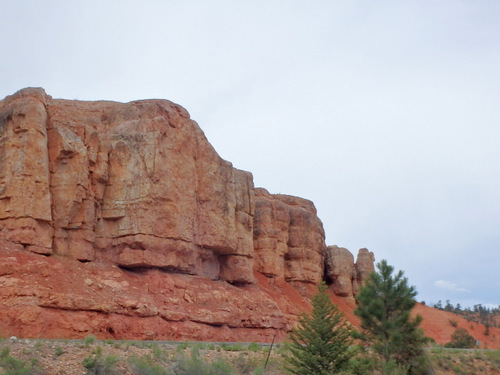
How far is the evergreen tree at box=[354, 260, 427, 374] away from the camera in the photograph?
2455 cm

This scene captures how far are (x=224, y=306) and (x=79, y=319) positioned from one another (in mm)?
10198

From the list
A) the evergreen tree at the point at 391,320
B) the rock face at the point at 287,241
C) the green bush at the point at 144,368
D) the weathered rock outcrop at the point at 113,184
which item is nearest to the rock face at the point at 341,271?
the rock face at the point at 287,241

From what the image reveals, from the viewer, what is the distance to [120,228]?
32562mm

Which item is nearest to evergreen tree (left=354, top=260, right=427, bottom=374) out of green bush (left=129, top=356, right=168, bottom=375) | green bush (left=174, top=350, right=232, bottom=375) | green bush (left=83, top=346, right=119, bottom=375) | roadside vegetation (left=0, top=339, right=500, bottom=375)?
roadside vegetation (left=0, top=339, right=500, bottom=375)

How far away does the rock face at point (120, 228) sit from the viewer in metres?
27.0

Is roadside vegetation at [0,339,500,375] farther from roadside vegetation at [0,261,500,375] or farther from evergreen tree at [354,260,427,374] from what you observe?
evergreen tree at [354,260,427,374]

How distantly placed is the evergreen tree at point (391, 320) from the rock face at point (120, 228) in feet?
32.4

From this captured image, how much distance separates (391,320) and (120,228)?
15.3 m

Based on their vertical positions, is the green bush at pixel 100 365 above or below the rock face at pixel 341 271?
below

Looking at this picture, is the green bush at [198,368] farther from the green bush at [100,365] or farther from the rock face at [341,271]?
the rock face at [341,271]

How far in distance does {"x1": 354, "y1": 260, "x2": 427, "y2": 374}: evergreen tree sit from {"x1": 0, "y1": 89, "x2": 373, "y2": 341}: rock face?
9.88 metres

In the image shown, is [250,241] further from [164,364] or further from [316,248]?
[164,364]

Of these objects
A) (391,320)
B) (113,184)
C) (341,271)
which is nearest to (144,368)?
(391,320)

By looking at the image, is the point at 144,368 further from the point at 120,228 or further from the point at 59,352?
the point at 120,228
